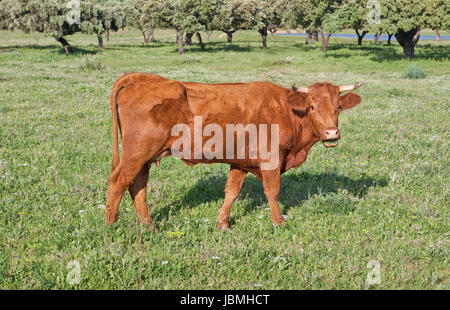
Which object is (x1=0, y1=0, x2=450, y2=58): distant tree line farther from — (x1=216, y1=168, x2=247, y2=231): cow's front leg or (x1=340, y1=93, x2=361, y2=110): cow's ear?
(x1=216, y1=168, x2=247, y2=231): cow's front leg

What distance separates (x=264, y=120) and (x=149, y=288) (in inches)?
117

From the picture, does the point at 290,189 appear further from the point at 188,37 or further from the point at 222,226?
the point at 188,37

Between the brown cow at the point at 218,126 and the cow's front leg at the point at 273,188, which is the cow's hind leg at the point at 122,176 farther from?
the cow's front leg at the point at 273,188

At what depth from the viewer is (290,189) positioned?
8.36 m

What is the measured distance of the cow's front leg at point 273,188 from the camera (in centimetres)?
635

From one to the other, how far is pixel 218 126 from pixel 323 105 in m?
1.63

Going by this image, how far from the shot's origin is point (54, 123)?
1308cm

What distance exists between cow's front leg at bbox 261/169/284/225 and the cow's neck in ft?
1.43

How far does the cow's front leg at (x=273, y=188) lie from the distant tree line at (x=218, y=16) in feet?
121
